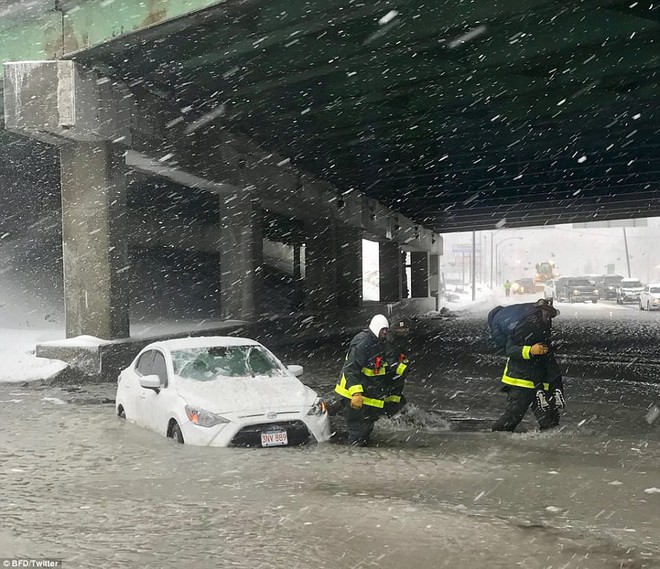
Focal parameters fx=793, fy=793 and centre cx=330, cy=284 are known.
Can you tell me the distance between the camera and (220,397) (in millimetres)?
8805

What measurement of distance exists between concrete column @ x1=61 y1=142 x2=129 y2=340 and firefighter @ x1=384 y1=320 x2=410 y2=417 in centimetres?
890

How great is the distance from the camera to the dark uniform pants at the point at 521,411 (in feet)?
31.4

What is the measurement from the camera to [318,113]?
19594 mm

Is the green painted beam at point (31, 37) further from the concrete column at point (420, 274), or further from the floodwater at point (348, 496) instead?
the concrete column at point (420, 274)

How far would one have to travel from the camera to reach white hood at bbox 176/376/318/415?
340 inches

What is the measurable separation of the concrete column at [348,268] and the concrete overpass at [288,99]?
25.4 feet

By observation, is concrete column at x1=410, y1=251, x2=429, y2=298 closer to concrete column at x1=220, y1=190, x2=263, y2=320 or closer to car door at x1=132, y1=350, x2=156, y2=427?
concrete column at x1=220, y1=190, x2=263, y2=320

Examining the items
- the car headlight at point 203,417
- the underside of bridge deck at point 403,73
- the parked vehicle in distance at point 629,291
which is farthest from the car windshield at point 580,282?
the car headlight at point 203,417

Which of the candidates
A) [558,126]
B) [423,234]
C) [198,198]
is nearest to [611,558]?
[558,126]

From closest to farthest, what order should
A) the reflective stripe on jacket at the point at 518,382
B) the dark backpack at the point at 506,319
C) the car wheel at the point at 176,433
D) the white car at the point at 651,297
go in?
the car wheel at the point at 176,433 < the reflective stripe on jacket at the point at 518,382 < the dark backpack at the point at 506,319 < the white car at the point at 651,297

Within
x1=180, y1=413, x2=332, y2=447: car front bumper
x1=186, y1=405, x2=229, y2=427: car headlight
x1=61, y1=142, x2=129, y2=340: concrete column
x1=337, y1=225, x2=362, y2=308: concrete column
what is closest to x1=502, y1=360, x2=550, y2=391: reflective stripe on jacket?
x1=180, y1=413, x2=332, y2=447: car front bumper

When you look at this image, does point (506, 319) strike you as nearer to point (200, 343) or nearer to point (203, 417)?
point (203, 417)

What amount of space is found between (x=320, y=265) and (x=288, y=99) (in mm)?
15974

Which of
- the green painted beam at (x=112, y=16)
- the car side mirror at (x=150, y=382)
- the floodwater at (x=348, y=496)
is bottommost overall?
the floodwater at (x=348, y=496)
